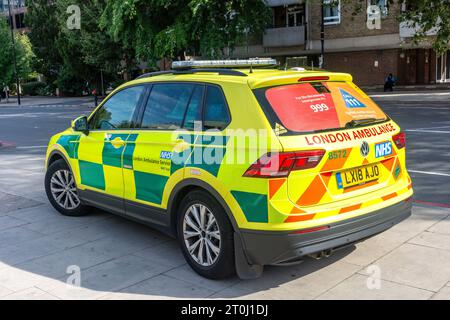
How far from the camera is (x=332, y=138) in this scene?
12.6 feet

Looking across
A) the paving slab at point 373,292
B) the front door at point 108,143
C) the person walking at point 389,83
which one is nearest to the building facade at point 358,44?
the person walking at point 389,83

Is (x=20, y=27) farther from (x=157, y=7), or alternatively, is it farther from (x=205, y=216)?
(x=205, y=216)

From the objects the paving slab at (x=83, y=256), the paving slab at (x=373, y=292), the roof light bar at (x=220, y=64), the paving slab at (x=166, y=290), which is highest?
the roof light bar at (x=220, y=64)

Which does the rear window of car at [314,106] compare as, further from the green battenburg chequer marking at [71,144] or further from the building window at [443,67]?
the building window at [443,67]

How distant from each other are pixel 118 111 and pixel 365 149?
267 centimetres

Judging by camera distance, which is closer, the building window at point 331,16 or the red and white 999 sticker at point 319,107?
the red and white 999 sticker at point 319,107

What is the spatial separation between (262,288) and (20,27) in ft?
259

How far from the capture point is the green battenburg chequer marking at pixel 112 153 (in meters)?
4.99

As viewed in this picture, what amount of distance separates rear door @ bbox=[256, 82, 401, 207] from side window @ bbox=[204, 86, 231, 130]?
341 mm

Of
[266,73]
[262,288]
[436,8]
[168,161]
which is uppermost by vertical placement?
[436,8]

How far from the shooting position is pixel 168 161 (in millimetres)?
4363

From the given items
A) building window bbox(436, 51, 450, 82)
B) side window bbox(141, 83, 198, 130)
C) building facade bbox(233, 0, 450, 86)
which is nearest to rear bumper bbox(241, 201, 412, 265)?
side window bbox(141, 83, 198, 130)

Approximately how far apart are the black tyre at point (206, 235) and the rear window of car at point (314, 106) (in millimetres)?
883
